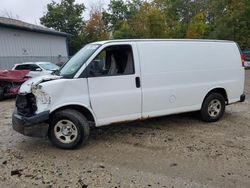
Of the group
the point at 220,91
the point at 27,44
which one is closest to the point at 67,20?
the point at 27,44

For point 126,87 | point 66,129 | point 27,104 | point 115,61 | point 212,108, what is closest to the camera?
point 27,104

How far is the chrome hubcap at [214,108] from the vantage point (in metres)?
6.93

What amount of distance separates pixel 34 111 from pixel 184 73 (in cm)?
325

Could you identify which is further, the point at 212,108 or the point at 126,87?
the point at 212,108

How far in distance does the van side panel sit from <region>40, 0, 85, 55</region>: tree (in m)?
35.3

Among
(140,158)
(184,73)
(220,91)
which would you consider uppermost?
(184,73)

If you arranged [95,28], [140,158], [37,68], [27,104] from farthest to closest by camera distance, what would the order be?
[95,28], [37,68], [27,104], [140,158]

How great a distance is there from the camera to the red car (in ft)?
39.7

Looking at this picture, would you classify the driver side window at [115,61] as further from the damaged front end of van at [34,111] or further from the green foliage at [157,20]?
the green foliage at [157,20]

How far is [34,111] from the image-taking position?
17.1ft

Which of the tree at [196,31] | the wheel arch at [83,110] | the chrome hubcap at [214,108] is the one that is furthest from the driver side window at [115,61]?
the tree at [196,31]

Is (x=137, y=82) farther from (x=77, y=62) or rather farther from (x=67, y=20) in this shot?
(x=67, y=20)

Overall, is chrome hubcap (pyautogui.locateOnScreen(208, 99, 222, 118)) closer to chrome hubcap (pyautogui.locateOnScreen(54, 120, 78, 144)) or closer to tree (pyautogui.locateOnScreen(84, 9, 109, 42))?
chrome hubcap (pyautogui.locateOnScreen(54, 120, 78, 144))

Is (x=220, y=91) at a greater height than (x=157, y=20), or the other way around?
(x=157, y=20)
